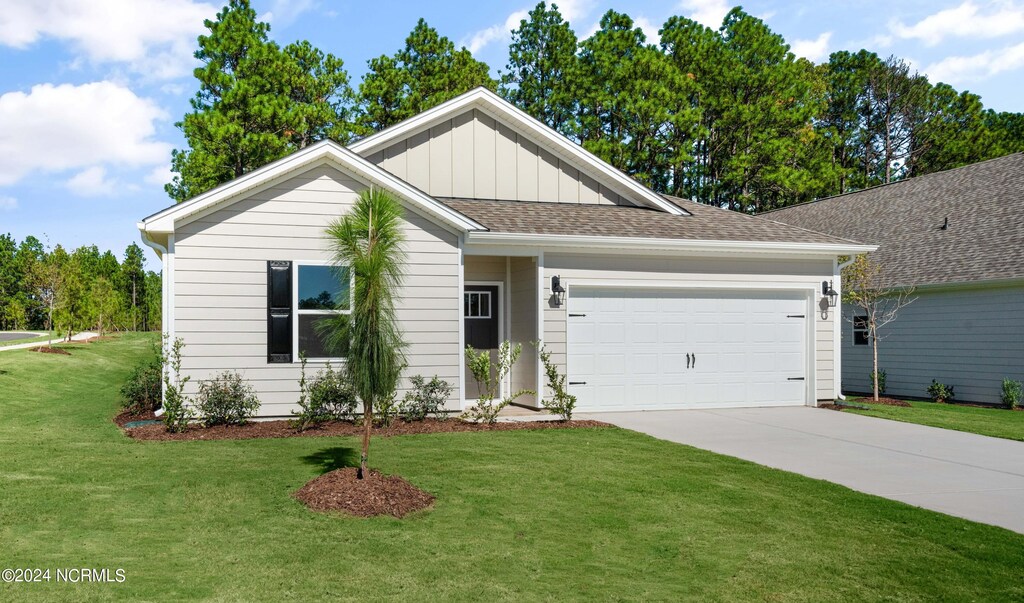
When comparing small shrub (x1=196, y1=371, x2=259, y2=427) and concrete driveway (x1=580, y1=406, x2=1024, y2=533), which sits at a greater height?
small shrub (x1=196, y1=371, x2=259, y2=427)

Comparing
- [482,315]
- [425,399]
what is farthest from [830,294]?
[425,399]

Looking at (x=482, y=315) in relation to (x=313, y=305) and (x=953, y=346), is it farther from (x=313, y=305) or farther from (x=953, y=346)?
(x=953, y=346)

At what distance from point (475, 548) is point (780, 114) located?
1221 inches

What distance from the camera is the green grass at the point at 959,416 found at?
443 inches

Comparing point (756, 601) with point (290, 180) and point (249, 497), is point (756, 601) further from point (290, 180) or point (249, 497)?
point (290, 180)

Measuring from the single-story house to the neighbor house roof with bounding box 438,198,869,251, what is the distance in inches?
2.2

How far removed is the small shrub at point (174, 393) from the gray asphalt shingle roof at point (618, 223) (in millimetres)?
4623

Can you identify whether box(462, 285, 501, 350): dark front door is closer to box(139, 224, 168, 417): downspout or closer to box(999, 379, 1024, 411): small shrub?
box(139, 224, 168, 417): downspout

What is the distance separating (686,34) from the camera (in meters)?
33.1

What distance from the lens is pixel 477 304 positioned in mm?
13312

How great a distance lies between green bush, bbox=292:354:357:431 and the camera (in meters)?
10.1

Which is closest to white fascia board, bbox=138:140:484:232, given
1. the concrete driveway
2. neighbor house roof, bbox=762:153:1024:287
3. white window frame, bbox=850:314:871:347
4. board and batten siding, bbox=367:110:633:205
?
board and batten siding, bbox=367:110:633:205

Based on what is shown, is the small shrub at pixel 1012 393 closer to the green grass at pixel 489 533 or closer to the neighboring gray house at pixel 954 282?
the neighboring gray house at pixel 954 282

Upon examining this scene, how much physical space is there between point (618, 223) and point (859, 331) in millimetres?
9106
